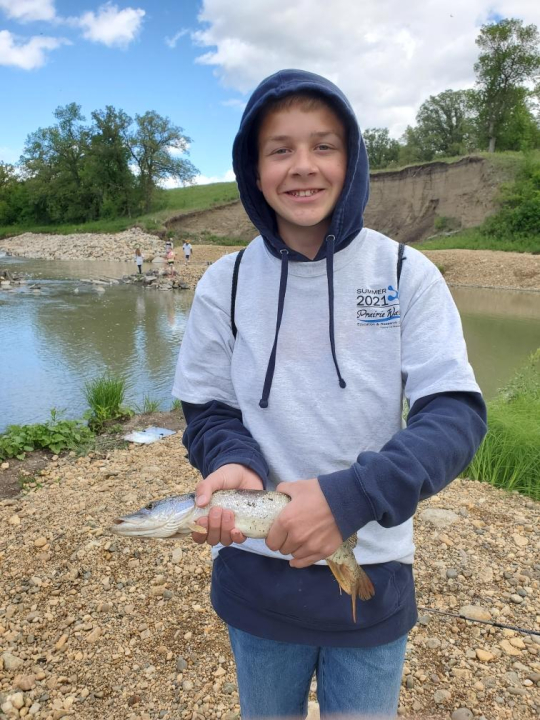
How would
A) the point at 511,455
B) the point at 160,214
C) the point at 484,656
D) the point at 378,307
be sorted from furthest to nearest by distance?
the point at 160,214
the point at 511,455
the point at 484,656
the point at 378,307

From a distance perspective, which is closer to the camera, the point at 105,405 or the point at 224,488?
the point at 224,488

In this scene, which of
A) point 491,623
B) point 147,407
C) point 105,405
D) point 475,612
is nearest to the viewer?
point 491,623

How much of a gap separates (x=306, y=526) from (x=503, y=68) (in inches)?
2170

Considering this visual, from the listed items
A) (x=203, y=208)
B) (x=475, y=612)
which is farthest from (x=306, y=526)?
(x=203, y=208)

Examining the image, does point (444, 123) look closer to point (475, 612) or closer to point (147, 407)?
point (147, 407)

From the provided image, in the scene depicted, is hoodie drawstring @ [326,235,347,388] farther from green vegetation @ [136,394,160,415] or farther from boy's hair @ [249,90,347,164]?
green vegetation @ [136,394,160,415]

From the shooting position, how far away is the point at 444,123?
58125mm

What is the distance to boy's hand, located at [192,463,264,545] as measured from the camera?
5.51 ft

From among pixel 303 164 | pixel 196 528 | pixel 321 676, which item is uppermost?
pixel 303 164

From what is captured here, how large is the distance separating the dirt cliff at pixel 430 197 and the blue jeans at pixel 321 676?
38.1 meters

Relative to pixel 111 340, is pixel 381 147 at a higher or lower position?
higher

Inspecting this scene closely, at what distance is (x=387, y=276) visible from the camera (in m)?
1.75

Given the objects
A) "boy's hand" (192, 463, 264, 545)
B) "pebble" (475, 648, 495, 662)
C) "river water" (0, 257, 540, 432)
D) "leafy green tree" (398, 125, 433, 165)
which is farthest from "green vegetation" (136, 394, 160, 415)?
"leafy green tree" (398, 125, 433, 165)

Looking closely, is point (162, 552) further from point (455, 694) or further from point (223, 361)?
point (223, 361)
